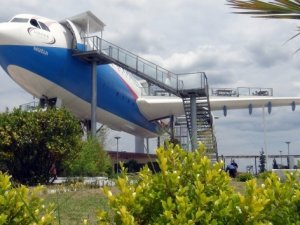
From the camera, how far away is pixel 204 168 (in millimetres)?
3037

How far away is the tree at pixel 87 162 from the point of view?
2121 cm

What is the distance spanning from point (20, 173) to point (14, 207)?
16909 millimetres

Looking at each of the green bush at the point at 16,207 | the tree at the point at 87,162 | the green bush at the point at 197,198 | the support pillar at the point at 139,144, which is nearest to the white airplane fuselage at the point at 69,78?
the tree at the point at 87,162

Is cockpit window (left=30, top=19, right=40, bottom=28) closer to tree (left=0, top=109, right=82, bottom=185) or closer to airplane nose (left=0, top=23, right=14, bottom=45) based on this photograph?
airplane nose (left=0, top=23, right=14, bottom=45)

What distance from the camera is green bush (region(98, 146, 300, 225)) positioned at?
2674 mm

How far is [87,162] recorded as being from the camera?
21.8 meters

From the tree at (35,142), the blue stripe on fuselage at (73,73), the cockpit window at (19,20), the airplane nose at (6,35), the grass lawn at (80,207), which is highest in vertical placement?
the cockpit window at (19,20)

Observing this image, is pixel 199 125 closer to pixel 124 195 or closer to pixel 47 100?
pixel 47 100

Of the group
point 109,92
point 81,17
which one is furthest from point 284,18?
point 109,92

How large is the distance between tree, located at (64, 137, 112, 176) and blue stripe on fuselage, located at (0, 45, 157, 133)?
21.5 feet

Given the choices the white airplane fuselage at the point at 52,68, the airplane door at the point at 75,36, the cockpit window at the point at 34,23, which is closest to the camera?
the white airplane fuselage at the point at 52,68

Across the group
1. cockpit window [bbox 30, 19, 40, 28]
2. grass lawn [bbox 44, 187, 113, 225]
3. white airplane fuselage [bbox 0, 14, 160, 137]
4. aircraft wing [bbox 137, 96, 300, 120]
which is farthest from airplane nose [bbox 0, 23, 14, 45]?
grass lawn [bbox 44, 187, 113, 225]

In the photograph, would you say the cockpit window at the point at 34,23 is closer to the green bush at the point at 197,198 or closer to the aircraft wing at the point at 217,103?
the aircraft wing at the point at 217,103

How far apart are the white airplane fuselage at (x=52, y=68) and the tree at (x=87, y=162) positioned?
660cm
